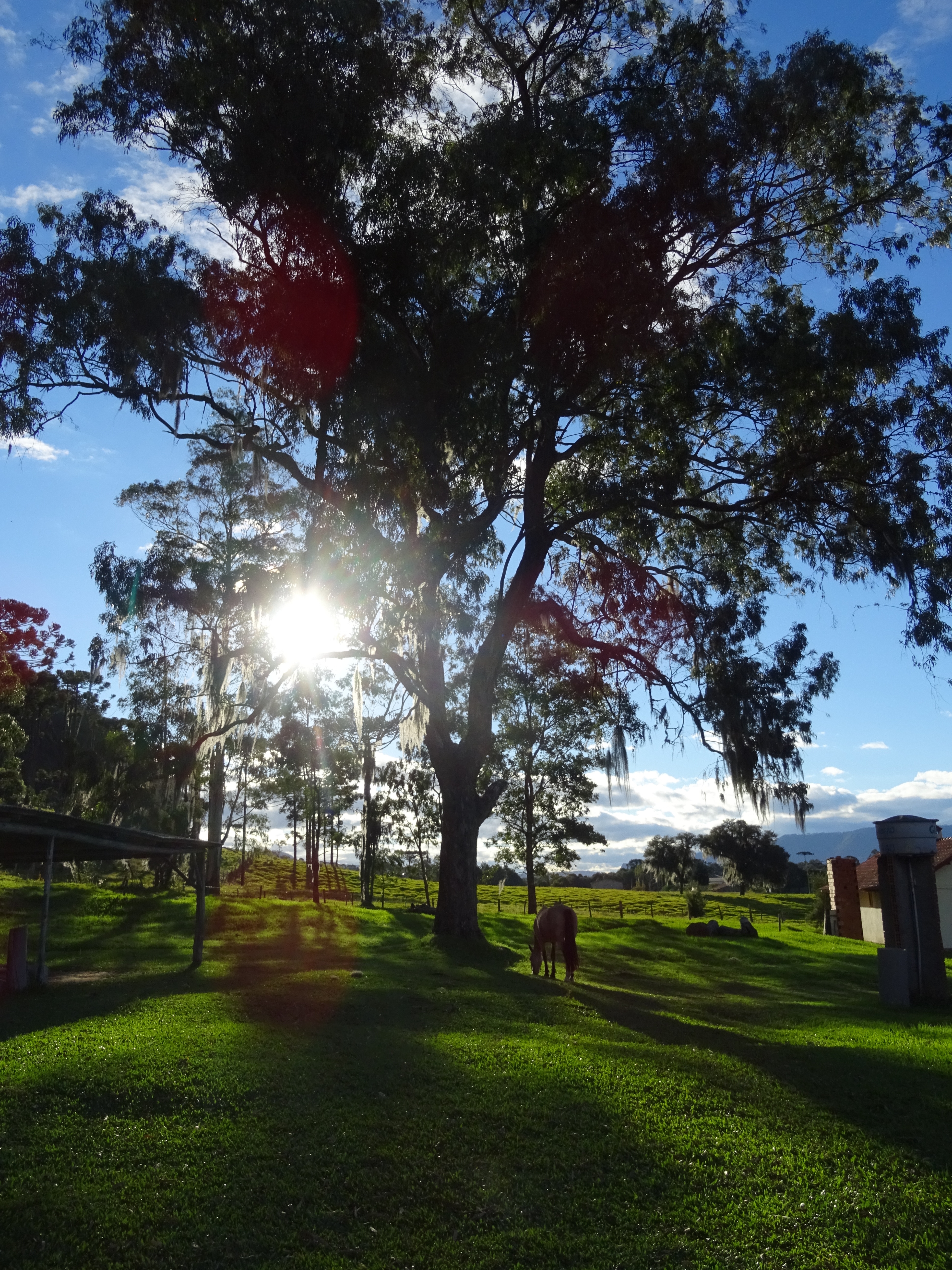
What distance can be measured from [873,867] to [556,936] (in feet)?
103

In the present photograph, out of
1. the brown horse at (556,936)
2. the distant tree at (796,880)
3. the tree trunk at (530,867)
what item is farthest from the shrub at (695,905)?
the distant tree at (796,880)

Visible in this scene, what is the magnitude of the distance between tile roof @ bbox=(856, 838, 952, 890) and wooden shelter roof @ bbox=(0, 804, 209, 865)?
32.2 meters

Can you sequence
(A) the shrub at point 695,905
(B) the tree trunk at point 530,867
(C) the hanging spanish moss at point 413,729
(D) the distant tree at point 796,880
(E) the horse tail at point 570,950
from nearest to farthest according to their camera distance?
(E) the horse tail at point 570,950
(C) the hanging spanish moss at point 413,729
(B) the tree trunk at point 530,867
(A) the shrub at point 695,905
(D) the distant tree at point 796,880

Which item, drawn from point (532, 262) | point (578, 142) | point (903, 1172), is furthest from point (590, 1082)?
point (578, 142)

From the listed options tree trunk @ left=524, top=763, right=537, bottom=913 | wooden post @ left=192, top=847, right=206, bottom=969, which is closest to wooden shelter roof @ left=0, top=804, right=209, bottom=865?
wooden post @ left=192, top=847, right=206, bottom=969

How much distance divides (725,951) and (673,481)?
15256mm

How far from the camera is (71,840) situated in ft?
45.0

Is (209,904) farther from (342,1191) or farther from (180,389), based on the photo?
(342,1191)

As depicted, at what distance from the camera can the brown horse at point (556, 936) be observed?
50.7ft

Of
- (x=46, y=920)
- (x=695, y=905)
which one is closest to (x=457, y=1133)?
(x=46, y=920)

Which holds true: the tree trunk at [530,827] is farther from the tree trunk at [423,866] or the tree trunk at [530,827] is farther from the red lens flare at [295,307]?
the red lens flare at [295,307]

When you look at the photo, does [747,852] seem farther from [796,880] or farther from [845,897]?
[845,897]

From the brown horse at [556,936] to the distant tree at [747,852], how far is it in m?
67.3

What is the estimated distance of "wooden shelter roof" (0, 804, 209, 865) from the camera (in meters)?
12.1
